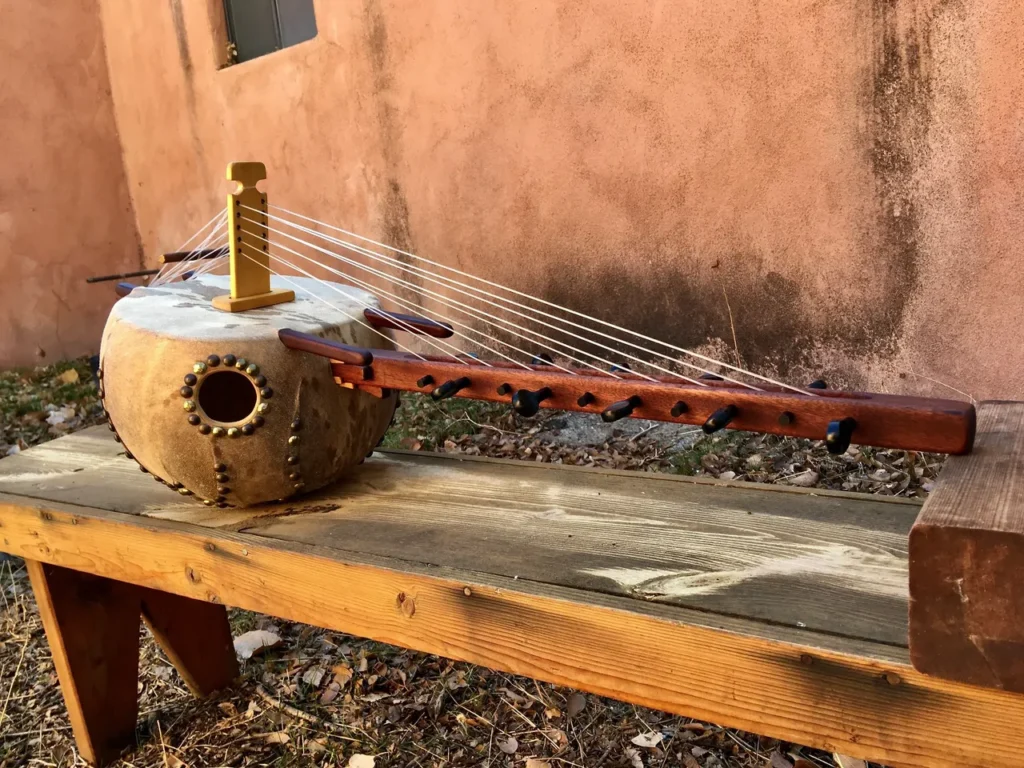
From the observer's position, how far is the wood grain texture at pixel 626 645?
0.93 m

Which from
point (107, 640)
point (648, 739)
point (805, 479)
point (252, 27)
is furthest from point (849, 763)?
point (252, 27)

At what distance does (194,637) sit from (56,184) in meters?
4.12

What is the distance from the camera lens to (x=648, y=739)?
1899 mm

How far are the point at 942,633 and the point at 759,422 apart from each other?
0.33 metres

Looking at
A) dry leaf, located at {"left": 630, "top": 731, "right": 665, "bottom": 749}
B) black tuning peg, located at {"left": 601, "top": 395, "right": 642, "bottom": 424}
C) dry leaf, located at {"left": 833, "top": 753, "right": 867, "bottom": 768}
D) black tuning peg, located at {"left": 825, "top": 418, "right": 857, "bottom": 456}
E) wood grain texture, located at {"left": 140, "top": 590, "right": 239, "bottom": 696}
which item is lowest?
dry leaf, located at {"left": 630, "top": 731, "right": 665, "bottom": 749}

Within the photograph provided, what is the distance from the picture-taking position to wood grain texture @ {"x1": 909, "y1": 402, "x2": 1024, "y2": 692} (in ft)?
2.58

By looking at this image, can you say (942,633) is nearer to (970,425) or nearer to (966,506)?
(966,506)

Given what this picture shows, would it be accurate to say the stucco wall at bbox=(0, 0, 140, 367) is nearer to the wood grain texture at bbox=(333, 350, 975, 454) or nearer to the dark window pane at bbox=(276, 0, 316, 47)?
the dark window pane at bbox=(276, 0, 316, 47)

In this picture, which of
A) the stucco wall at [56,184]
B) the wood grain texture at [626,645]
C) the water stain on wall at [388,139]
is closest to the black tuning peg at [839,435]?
the wood grain texture at [626,645]

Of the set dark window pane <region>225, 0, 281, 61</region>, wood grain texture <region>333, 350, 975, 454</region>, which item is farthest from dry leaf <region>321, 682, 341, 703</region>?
dark window pane <region>225, 0, 281, 61</region>

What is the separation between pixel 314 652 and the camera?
7.77ft

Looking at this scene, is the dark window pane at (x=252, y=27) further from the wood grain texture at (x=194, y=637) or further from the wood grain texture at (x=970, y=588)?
the wood grain texture at (x=970, y=588)

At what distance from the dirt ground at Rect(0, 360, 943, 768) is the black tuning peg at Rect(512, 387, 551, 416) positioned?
1050mm

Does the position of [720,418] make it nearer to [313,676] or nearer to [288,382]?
[288,382]
